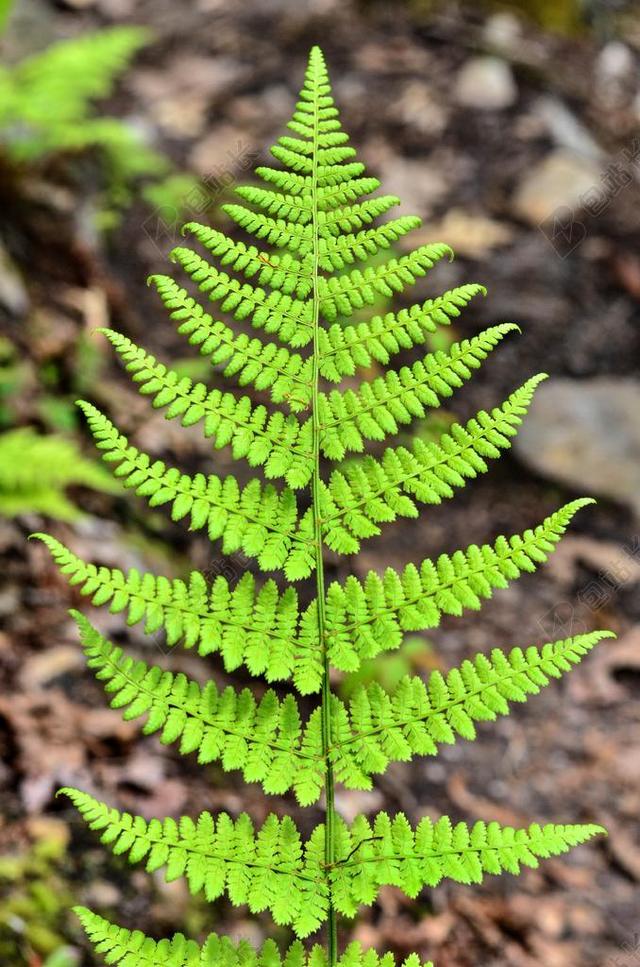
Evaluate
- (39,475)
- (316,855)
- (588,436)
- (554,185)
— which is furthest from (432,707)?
(554,185)

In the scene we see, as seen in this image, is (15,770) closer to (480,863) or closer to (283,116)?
(480,863)

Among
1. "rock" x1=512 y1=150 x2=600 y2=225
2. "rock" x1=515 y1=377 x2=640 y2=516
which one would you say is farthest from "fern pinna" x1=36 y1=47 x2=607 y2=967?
"rock" x1=512 y1=150 x2=600 y2=225

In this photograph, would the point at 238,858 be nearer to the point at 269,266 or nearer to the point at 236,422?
the point at 236,422

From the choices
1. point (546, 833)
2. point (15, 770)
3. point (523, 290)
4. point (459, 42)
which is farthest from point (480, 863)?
point (459, 42)

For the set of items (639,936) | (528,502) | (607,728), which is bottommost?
(639,936)

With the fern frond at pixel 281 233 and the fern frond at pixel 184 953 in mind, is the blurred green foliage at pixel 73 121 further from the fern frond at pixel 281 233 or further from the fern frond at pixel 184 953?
the fern frond at pixel 184 953

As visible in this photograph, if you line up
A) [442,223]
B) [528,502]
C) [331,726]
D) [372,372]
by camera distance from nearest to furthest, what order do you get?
1. [331,726]
2. [528,502]
3. [372,372]
4. [442,223]
